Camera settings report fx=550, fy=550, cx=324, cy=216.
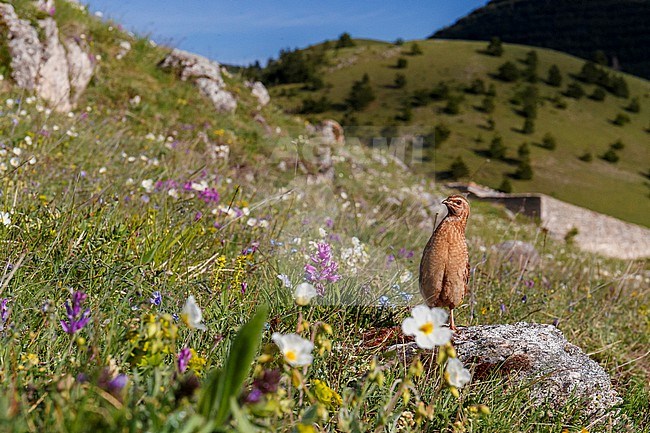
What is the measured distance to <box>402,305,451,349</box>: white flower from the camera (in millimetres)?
1368

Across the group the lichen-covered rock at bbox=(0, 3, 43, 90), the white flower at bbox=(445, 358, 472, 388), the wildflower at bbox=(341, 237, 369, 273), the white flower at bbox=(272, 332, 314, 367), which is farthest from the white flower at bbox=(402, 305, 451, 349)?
the lichen-covered rock at bbox=(0, 3, 43, 90)

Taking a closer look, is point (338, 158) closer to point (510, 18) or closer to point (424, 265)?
point (424, 265)

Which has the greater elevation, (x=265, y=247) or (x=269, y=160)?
(x=265, y=247)

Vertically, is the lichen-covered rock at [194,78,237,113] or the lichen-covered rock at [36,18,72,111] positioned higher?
the lichen-covered rock at [36,18,72,111]

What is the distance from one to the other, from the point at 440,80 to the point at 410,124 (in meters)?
12.4

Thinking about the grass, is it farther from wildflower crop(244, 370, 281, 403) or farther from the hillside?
the hillside

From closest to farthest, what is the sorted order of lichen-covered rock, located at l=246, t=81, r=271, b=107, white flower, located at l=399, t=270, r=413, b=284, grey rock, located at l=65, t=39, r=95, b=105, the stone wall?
white flower, located at l=399, t=270, r=413, b=284, grey rock, located at l=65, t=39, r=95, b=105, lichen-covered rock, located at l=246, t=81, r=271, b=107, the stone wall

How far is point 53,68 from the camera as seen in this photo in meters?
8.69

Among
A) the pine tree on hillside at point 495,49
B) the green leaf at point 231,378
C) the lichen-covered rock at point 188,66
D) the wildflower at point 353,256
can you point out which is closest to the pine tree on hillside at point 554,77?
the pine tree on hillside at point 495,49

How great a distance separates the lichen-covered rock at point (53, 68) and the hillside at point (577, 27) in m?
98.8

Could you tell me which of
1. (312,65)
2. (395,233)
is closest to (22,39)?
(395,233)

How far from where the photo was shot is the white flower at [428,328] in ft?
4.49

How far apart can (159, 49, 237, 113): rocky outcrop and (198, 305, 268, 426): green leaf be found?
12.3m

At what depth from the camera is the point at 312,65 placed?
6391 centimetres
